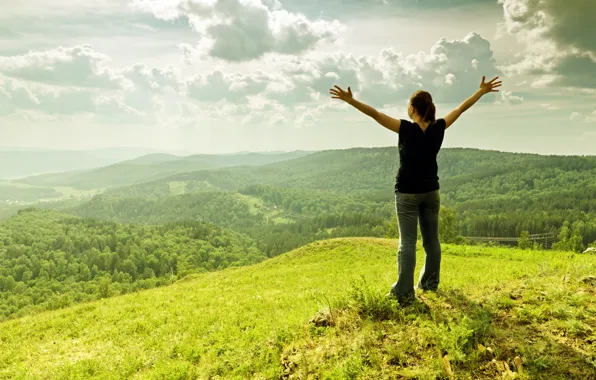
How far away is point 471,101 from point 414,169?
2164 millimetres

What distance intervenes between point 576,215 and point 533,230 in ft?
92.8

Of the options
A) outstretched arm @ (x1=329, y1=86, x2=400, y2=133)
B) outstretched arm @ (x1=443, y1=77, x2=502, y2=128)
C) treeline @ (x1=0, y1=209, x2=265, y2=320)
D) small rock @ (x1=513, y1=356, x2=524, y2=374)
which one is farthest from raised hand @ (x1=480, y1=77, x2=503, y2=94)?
treeline @ (x1=0, y1=209, x2=265, y2=320)

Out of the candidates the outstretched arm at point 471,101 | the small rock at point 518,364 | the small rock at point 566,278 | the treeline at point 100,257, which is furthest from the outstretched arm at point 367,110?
the treeline at point 100,257

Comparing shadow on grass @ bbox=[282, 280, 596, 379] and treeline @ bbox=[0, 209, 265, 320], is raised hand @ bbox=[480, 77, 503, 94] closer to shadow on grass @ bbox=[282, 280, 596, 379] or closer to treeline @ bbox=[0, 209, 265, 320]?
shadow on grass @ bbox=[282, 280, 596, 379]

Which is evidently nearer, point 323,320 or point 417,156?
point 417,156

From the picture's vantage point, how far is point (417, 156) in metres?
6.86

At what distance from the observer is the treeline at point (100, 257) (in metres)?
109

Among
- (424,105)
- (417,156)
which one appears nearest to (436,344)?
(417,156)

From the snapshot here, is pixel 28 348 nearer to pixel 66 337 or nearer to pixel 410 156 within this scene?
pixel 66 337

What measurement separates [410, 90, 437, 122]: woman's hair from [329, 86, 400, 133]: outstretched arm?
0.61 metres

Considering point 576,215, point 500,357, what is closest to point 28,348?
point 500,357

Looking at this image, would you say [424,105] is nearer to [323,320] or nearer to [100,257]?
[323,320]

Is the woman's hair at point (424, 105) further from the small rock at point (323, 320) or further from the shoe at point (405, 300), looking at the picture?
the small rock at point (323, 320)

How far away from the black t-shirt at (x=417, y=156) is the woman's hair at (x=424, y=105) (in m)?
0.20
